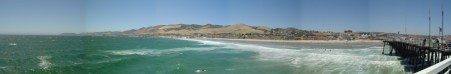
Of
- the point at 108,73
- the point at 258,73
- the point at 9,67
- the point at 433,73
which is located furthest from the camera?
the point at 9,67

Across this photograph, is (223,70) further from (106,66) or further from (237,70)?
(106,66)

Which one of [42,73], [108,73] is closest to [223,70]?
[108,73]

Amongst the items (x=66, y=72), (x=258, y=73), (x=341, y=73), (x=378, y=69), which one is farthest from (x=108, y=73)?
(x=378, y=69)

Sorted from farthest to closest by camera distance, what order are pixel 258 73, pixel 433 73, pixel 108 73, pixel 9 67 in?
pixel 9 67 → pixel 108 73 → pixel 258 73 → pixel 433 73

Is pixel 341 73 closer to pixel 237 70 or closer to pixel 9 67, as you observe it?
pixel 237 70

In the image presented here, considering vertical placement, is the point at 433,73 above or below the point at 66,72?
above

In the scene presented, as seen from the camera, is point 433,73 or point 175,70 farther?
point 175,70
